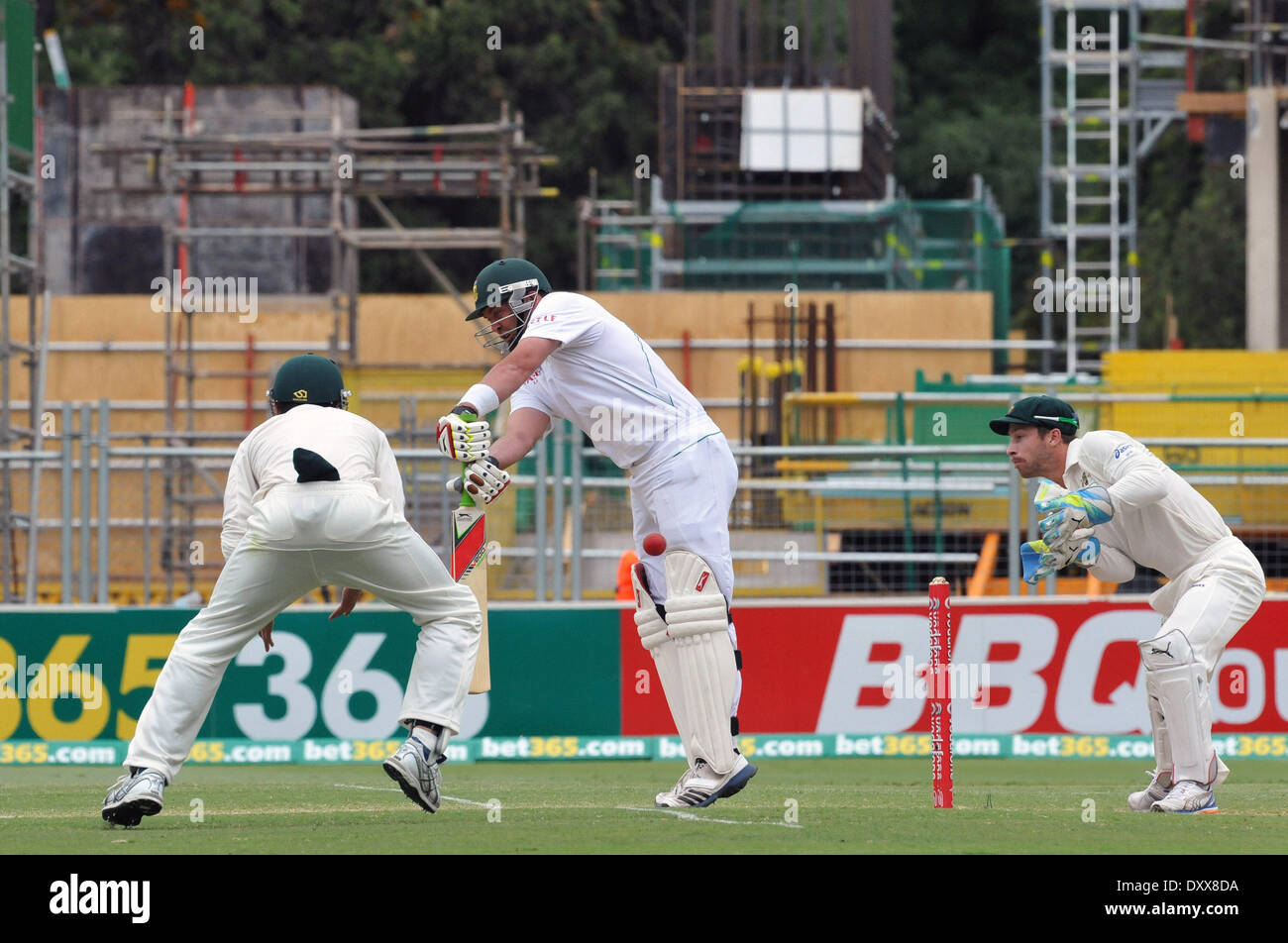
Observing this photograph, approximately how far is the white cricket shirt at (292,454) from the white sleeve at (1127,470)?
2.81 meters

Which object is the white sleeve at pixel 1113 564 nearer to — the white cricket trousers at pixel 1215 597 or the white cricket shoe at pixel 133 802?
the white cricket trousers at pixel 1215 597

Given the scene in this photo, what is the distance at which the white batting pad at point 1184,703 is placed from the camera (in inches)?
317

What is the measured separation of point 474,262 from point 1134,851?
3844 centimetres

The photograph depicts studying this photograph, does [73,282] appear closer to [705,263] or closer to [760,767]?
[705,263]

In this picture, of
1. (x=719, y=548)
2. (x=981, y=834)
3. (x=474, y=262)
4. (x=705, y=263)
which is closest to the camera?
(x=981, y=834)

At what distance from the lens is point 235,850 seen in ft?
20.5

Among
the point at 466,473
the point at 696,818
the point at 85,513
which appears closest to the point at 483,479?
the point at 466,473

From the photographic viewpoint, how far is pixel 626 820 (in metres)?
7.29

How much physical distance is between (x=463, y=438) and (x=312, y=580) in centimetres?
75

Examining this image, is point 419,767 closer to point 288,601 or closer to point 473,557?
point 288,601

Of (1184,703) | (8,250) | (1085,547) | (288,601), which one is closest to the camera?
(288,601)

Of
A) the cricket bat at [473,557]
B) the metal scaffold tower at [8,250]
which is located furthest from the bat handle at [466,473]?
the metal scaffold tower at [8,250]

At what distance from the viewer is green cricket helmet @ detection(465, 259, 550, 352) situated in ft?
25.6
